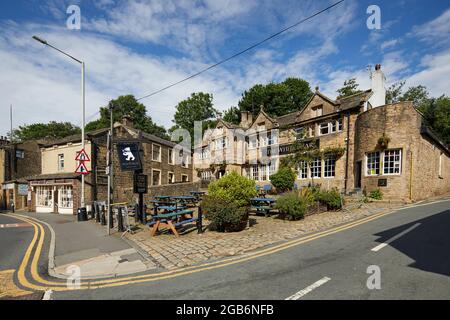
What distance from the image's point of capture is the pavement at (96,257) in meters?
5.38

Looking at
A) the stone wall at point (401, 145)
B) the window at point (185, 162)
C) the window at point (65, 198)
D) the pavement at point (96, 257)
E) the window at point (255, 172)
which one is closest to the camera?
the pavement at point (96, 257)

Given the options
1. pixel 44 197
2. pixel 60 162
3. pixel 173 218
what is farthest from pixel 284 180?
pixel 44 197

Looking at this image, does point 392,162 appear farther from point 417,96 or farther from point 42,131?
point 42,131

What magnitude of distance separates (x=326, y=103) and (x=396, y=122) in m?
7.33

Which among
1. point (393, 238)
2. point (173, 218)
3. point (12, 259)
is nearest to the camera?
point (12, 259)

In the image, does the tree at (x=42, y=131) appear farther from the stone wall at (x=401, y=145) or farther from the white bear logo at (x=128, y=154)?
the stone wall at (x=401, y=145)

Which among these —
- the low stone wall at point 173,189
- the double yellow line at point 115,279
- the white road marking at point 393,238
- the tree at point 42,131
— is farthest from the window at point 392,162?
the tree at point 42,131

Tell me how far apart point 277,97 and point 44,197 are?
37084 millimetres

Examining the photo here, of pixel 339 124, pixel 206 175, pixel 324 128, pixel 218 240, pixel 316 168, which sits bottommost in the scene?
pixel 206 175

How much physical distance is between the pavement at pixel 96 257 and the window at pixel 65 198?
11306mm

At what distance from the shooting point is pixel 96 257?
6477 millimetres
